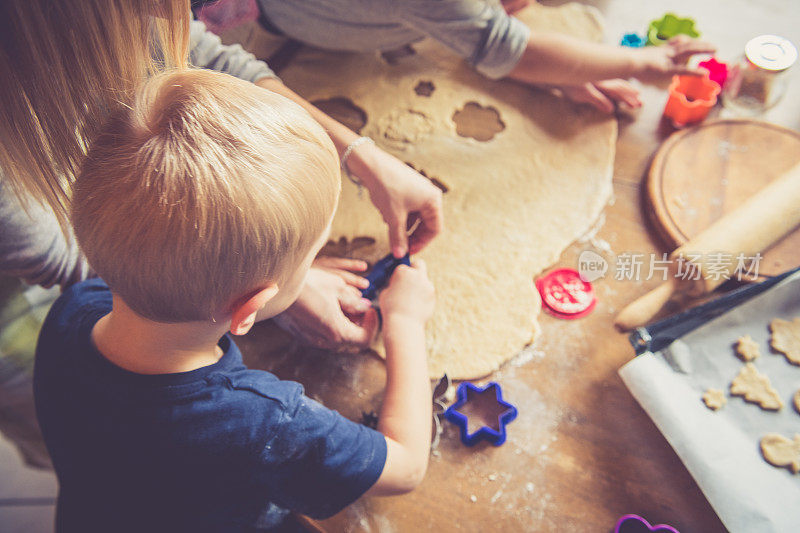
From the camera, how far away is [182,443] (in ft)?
1.60

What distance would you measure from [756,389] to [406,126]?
27.5 inches

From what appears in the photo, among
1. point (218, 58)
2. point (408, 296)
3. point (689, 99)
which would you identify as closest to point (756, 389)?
point (408, 296)

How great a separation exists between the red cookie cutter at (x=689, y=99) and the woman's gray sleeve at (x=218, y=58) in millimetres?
729

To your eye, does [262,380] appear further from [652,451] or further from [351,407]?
[652,451]

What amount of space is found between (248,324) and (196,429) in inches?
4.8

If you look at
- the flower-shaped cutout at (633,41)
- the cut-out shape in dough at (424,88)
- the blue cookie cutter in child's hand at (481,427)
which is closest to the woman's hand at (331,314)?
the blue cookie cutter in child's hand at (481,427)

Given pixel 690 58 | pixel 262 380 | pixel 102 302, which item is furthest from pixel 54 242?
pixel 690 58

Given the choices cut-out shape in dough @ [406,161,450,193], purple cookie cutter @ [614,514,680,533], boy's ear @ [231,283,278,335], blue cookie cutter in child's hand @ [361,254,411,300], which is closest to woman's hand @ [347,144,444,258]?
blue cookie cutter in child's hand @ [361,254,411,300]

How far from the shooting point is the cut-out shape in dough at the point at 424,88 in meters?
1.05

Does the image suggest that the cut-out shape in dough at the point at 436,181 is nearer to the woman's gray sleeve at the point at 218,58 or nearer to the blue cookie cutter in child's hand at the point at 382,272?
the blue cookie cutter in child's hand at the point at 382,272

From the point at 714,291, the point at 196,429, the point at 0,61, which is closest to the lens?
the point at 0,61

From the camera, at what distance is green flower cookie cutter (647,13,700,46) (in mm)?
1094

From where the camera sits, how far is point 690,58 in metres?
1.06

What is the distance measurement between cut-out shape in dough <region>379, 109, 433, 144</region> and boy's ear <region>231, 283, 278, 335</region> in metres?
Result: 0.58
